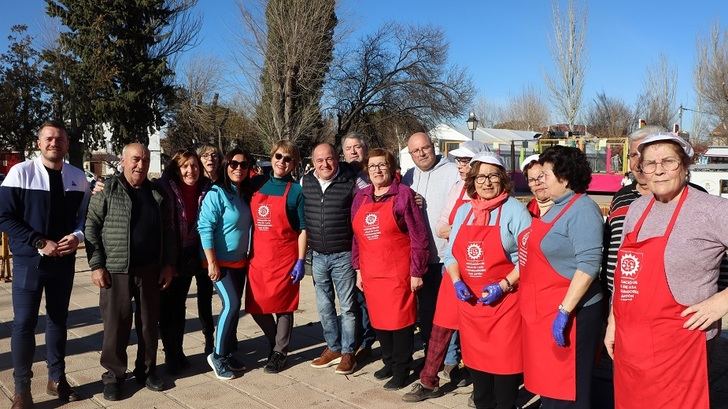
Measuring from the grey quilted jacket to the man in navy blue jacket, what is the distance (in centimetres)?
12

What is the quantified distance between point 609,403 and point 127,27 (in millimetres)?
29670

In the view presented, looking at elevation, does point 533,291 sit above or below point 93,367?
above

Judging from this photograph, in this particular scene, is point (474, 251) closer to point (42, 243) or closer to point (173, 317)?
point (173, 317)

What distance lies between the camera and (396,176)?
15.1 ft

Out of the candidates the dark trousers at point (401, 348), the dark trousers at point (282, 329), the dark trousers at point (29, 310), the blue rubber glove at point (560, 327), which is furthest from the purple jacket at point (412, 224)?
the dark trousers at point (29, 310)

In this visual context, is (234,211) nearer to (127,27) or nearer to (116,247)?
(116,247)

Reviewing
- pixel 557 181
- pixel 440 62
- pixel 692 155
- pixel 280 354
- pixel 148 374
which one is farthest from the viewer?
pixel 440 62

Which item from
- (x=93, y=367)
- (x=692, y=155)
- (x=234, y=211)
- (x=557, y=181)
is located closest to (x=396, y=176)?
(x=234, y=211)

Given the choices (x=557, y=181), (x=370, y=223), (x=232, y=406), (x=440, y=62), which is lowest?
(x=232, y=406)

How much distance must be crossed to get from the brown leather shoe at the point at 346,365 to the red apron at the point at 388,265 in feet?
1.97

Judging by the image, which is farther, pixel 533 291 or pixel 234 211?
pixel 234 211

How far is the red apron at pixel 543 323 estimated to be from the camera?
10.0 ft

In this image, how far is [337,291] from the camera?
485 cm

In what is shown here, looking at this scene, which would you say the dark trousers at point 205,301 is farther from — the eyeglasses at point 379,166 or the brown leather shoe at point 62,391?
the eyeglasses at point 379,166
